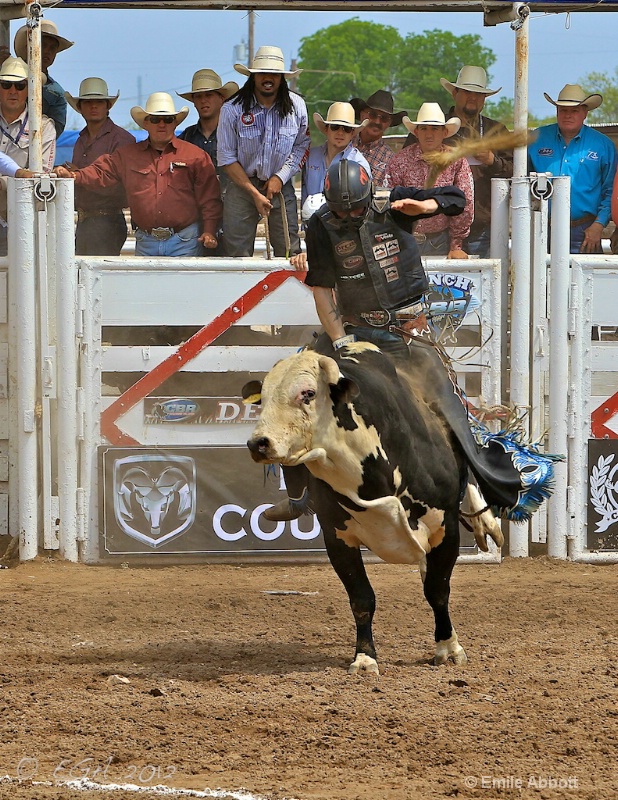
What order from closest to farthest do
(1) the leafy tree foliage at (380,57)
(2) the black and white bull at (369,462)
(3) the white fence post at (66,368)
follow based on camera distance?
1. (2) the black and white bull at (369,462)
2. (3) the white fence post at (66,368)
3. (1) the leafy tree foliage at (380,57)

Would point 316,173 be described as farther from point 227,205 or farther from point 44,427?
point 44,427

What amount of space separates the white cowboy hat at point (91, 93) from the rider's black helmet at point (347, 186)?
4.07 meters

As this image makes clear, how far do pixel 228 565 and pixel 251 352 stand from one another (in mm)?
1505

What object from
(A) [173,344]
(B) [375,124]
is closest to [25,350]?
(A) [173,344]

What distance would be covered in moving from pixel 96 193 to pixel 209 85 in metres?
1.35

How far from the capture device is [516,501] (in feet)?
20.9

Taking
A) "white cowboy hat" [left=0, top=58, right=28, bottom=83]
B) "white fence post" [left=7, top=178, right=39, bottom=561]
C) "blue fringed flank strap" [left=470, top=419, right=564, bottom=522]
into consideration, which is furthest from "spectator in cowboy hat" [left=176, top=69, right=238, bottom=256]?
"blue fringed flank strap" [left=470, top=419, right=564, bottom=522]

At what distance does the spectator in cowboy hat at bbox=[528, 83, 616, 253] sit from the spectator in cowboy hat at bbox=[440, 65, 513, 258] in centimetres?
35

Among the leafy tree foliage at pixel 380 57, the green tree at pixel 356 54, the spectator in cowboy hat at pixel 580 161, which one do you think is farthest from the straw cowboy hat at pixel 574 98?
the green tree at pixel 356 54

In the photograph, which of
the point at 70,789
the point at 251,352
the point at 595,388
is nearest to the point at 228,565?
the point at 251,352

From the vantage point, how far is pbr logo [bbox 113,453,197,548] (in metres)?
8.59

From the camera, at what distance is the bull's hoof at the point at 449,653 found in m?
6.15

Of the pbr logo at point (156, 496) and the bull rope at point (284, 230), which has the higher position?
the bull rope at point (284, 230)

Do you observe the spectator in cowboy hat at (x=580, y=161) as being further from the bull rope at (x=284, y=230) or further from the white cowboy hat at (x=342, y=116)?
the bull rope at (x=284, y=230)
